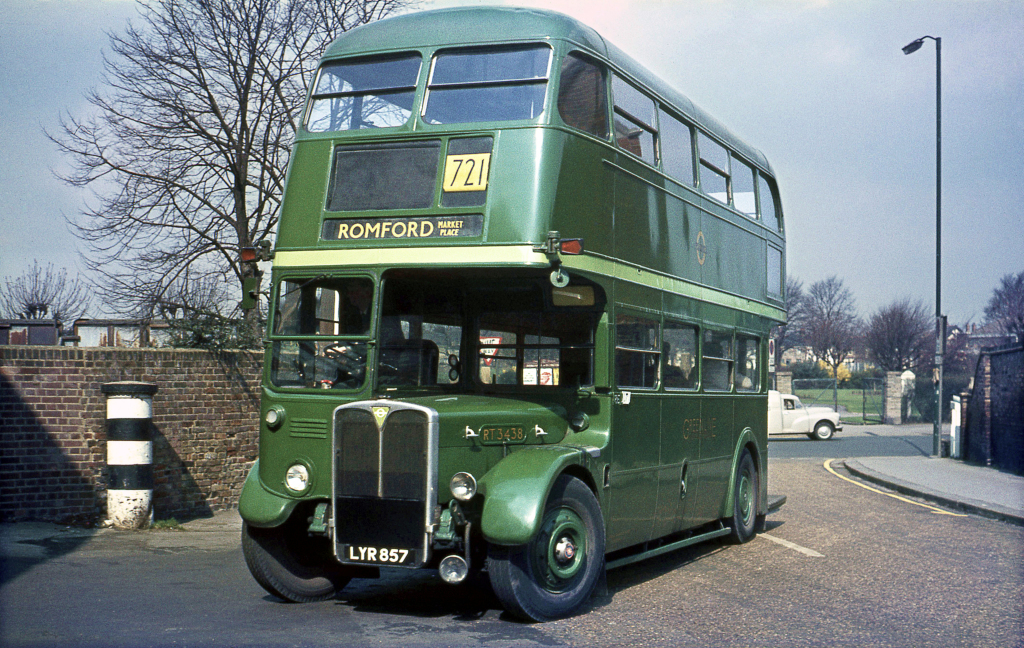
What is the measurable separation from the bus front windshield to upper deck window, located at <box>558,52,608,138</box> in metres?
1.25

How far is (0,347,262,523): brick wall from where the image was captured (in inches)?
412

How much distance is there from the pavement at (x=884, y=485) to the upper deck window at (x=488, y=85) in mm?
5036

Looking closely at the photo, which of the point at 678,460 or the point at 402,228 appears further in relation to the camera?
the point at 678,460

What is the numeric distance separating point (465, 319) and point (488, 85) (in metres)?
1.88

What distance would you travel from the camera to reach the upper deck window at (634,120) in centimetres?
847

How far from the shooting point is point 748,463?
12078 millimetres

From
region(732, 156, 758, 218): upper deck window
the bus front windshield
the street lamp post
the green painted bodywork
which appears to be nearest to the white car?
the street lamp post

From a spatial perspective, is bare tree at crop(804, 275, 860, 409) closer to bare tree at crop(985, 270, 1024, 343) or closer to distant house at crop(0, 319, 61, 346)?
bare tree at crop(985, 270, 1024, 343)

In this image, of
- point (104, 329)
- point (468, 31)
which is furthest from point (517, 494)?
point (104, 329)

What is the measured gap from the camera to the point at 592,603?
7656 mm

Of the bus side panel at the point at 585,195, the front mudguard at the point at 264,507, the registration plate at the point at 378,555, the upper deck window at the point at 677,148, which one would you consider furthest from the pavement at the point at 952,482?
the front mudguard at the point at 264,507

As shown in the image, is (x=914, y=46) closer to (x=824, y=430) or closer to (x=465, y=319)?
(x=824, y=430)

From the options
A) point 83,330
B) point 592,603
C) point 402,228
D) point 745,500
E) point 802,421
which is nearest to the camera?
point 402,228

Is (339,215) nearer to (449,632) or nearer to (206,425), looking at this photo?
(449,632)
